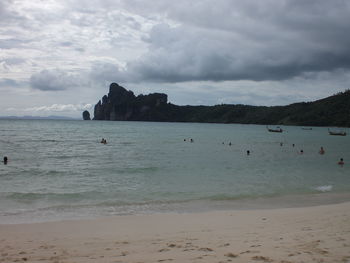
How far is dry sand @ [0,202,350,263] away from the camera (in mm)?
6609

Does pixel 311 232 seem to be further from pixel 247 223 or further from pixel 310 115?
pixel 310 115

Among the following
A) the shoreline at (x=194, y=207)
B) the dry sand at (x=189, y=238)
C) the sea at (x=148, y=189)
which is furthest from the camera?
the sea at (x=148, y=189)

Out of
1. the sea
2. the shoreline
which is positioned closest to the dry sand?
the shoreline

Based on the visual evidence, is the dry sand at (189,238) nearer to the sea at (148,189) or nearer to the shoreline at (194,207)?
the shoreline at (194,207)

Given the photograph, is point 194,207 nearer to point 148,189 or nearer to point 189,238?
point 148,189

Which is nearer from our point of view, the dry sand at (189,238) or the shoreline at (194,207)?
the dry sand at (189,238)

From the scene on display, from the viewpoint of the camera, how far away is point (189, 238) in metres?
8.24

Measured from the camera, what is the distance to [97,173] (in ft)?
75.0

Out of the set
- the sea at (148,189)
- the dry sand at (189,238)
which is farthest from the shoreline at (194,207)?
the dry sand at (189,238)

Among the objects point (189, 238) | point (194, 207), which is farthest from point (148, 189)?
point (189, 238)

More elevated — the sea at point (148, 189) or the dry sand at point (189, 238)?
the dry sand at point (189, 238)

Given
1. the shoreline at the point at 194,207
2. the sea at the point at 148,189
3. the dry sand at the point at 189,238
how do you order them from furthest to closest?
the sea at the point at 148,189, the shoreline at the point at 194,207, the dry sand at the point at 189,238

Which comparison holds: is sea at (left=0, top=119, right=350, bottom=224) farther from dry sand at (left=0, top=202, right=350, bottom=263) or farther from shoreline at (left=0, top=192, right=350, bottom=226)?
dry sand at (left=0, top=202, right=350, bottom=263)

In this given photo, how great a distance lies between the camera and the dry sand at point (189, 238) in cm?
661
